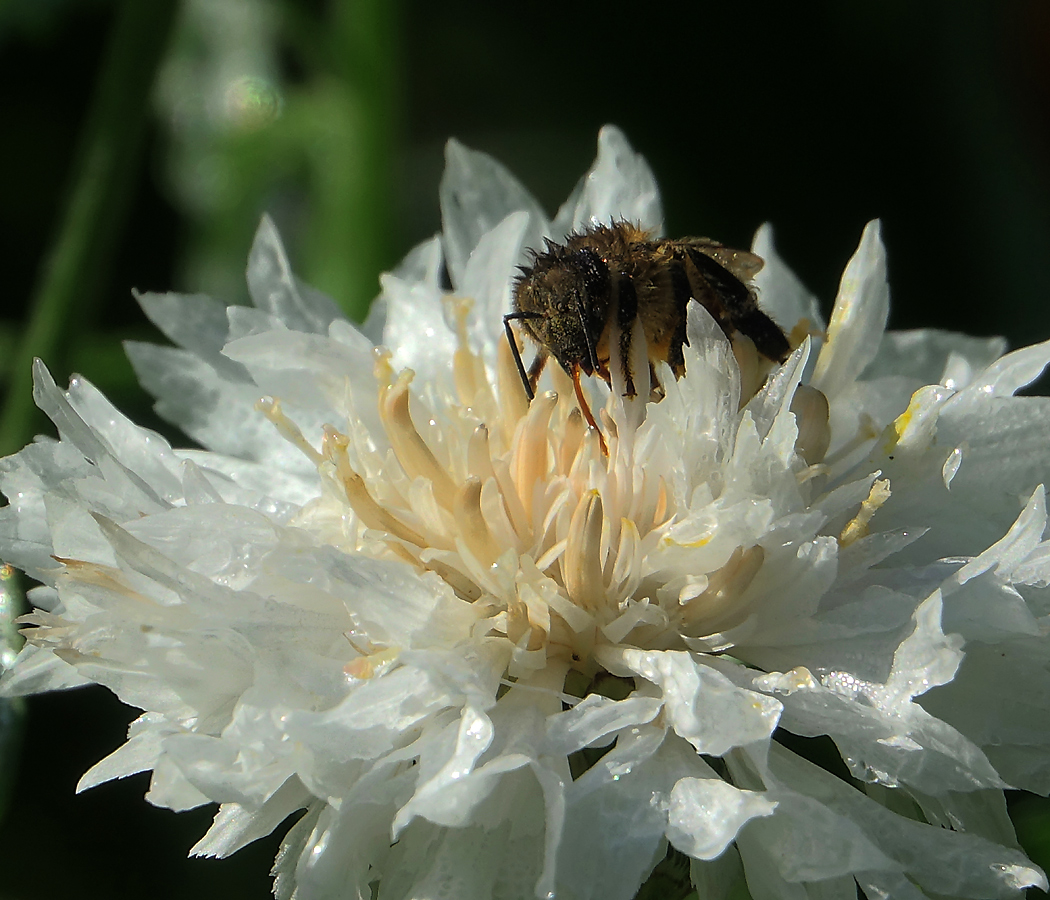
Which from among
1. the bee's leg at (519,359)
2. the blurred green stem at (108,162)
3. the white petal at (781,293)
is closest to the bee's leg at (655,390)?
the bee's leg at (519,359)

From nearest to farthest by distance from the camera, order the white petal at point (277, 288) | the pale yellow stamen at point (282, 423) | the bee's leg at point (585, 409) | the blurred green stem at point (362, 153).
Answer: the bee's leg at point (585, 409) < the pale yellow stamen at point (282, 423) < the white petal at point (277, 288) < the blurred green stem at point (362, 153)

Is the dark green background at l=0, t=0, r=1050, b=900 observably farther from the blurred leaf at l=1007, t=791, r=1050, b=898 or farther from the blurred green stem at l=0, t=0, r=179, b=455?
the blurred leaf at l=1007, t=791, r=1050, b=898

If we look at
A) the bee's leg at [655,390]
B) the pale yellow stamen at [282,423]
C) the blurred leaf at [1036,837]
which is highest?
the pale yellow stamen at [282,423]

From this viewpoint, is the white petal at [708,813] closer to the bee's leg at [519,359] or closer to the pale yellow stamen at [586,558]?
the pale yellow stamen at [586,558]

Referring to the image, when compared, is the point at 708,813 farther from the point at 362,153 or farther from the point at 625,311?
the point at 362,153

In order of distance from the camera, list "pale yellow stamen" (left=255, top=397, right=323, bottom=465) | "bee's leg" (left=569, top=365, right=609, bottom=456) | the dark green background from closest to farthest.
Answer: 1. "bee's leg" (left=569, top=365, right=609, bottom=456)
2. "pale yellow stamen" (left=255, top=397, right=323, bottom=465)
3. the dark green background

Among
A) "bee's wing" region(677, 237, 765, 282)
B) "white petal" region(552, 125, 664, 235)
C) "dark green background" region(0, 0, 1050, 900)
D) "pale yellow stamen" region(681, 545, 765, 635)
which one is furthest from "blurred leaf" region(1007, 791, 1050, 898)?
"dark green background" region(0, 0, 1050, 900)
